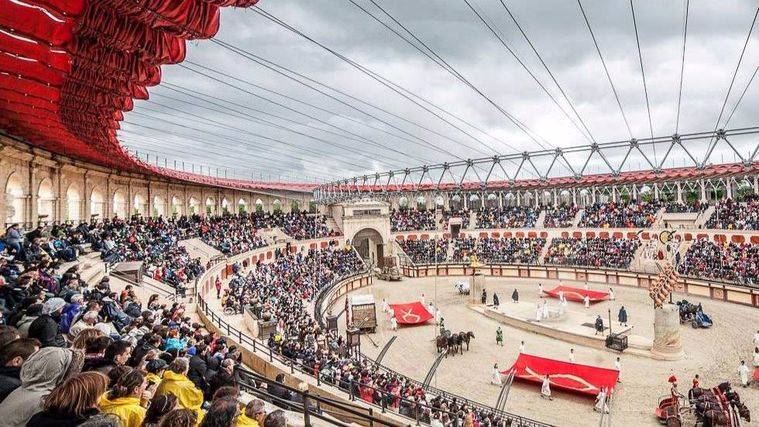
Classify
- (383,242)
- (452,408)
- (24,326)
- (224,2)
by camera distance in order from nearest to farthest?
(24,326) < (224,2) < (452,408) < (383,242)

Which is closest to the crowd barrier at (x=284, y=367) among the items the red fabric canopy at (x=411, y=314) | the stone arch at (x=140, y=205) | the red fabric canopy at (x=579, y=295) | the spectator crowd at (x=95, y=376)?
the spectator crowd at (x=95, y=376)

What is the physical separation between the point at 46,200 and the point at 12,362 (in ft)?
98.2

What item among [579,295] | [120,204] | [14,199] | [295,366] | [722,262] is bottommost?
[579,295]

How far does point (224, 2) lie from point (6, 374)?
6511 mm

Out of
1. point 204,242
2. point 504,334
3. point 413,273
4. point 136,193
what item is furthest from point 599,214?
point 136,193

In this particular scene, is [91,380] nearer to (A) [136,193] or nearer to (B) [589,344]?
(B) [589,344]

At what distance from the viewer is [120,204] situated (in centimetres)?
3894

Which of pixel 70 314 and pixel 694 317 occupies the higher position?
pixel 70 314

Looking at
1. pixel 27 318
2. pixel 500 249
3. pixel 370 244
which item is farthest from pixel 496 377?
pixel 370 244

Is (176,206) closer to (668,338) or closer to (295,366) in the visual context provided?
(295,366)

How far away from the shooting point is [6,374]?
4.06 m

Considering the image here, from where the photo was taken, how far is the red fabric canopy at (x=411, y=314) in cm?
3088

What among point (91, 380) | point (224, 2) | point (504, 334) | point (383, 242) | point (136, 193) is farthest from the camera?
point (383, 242)

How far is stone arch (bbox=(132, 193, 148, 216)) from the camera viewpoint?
41.5 meters
